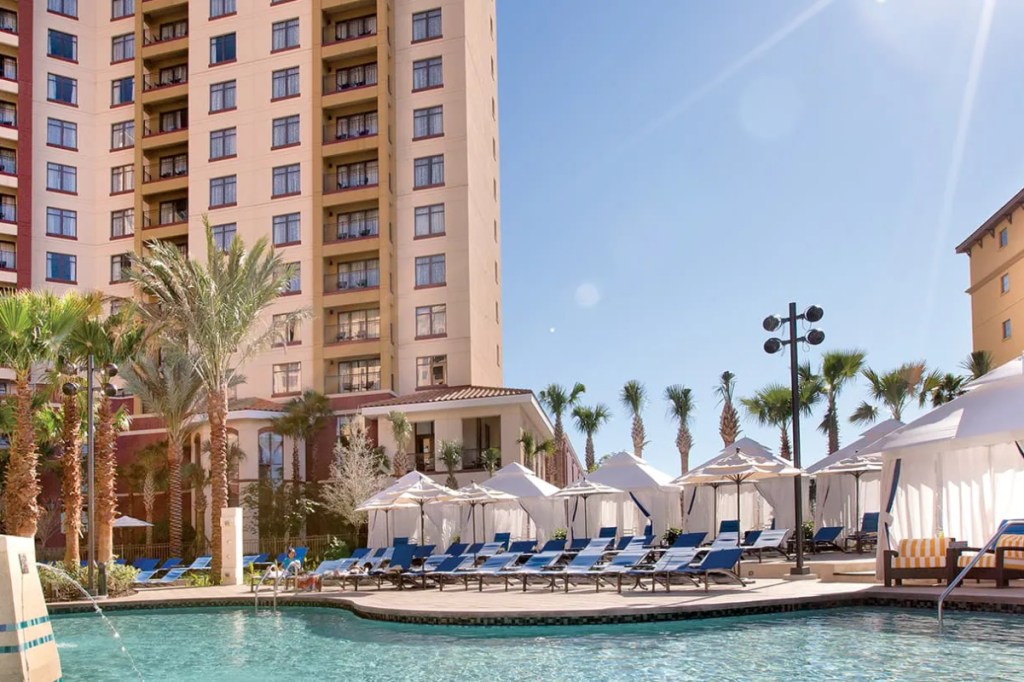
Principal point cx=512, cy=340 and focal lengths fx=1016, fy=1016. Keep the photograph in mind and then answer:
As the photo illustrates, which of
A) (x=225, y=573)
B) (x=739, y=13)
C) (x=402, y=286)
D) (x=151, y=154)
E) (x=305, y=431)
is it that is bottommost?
(x=225, y=573)

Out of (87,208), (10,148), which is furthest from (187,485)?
(10,148)

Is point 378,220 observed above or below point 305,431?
above

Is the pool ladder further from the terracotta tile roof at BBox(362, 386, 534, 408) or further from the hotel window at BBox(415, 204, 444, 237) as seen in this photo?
the hotel window at BBox(415, 204, 444, 237)

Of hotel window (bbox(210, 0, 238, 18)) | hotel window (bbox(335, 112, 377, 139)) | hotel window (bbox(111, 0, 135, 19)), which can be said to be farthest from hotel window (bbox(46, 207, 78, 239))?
hotel window (bbox(335, 112, 377, 139))

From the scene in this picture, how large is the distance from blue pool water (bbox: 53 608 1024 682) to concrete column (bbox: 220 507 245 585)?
9798 mm

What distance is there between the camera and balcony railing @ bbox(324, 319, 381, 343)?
4640 centimetres

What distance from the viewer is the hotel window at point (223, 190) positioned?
163ft

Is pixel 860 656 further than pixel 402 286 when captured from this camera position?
No

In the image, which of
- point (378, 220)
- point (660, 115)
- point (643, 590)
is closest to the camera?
point (643, 590)

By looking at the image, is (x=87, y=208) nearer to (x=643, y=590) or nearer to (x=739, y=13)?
(x=739, y=13)

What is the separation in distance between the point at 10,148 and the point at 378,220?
66.0 ft

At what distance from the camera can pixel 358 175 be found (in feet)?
160

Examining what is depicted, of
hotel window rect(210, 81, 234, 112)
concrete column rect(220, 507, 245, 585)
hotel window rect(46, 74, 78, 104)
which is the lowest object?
concrete column rect(220, 507, 245, 585)

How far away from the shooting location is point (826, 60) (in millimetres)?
23328
